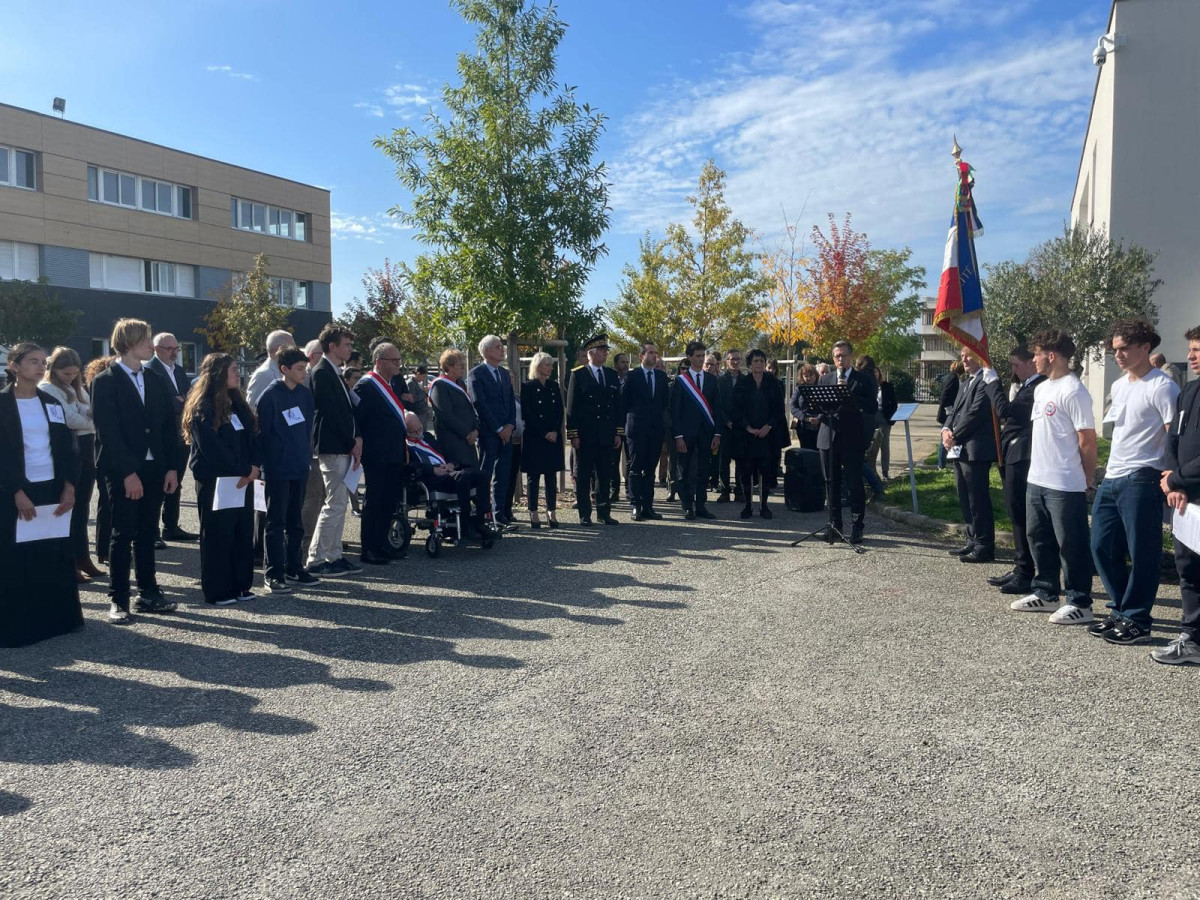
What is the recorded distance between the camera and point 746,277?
29812mm

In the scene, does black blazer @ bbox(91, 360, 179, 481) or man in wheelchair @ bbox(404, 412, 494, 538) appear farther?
man in wheelchair @ bbox(404, 412, 494, 538)

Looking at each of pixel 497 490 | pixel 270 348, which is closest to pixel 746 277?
pixel 497 490

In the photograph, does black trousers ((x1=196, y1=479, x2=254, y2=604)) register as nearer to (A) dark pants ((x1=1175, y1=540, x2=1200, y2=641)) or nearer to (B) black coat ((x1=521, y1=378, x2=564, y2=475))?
(B) black coat ((x1=521, y1=378, x2=564, y2=475))

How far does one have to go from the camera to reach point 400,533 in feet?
30.8

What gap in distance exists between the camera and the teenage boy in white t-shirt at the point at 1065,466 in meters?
6.49

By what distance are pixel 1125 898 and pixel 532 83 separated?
1211cm

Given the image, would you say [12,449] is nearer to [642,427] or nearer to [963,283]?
[642,427]

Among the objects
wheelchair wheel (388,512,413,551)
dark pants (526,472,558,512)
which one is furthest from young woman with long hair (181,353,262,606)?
dark pants (526,472,558,512)

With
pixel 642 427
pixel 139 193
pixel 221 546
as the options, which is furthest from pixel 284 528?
pixel 139 193

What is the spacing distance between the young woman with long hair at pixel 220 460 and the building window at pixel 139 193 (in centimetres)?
3628

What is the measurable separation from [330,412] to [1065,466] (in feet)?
20.6

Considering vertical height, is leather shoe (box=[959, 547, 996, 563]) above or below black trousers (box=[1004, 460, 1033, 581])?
below

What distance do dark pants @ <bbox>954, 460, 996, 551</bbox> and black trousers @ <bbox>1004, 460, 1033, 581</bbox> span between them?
904 mm

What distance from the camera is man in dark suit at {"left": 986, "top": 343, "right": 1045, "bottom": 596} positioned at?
753cm
